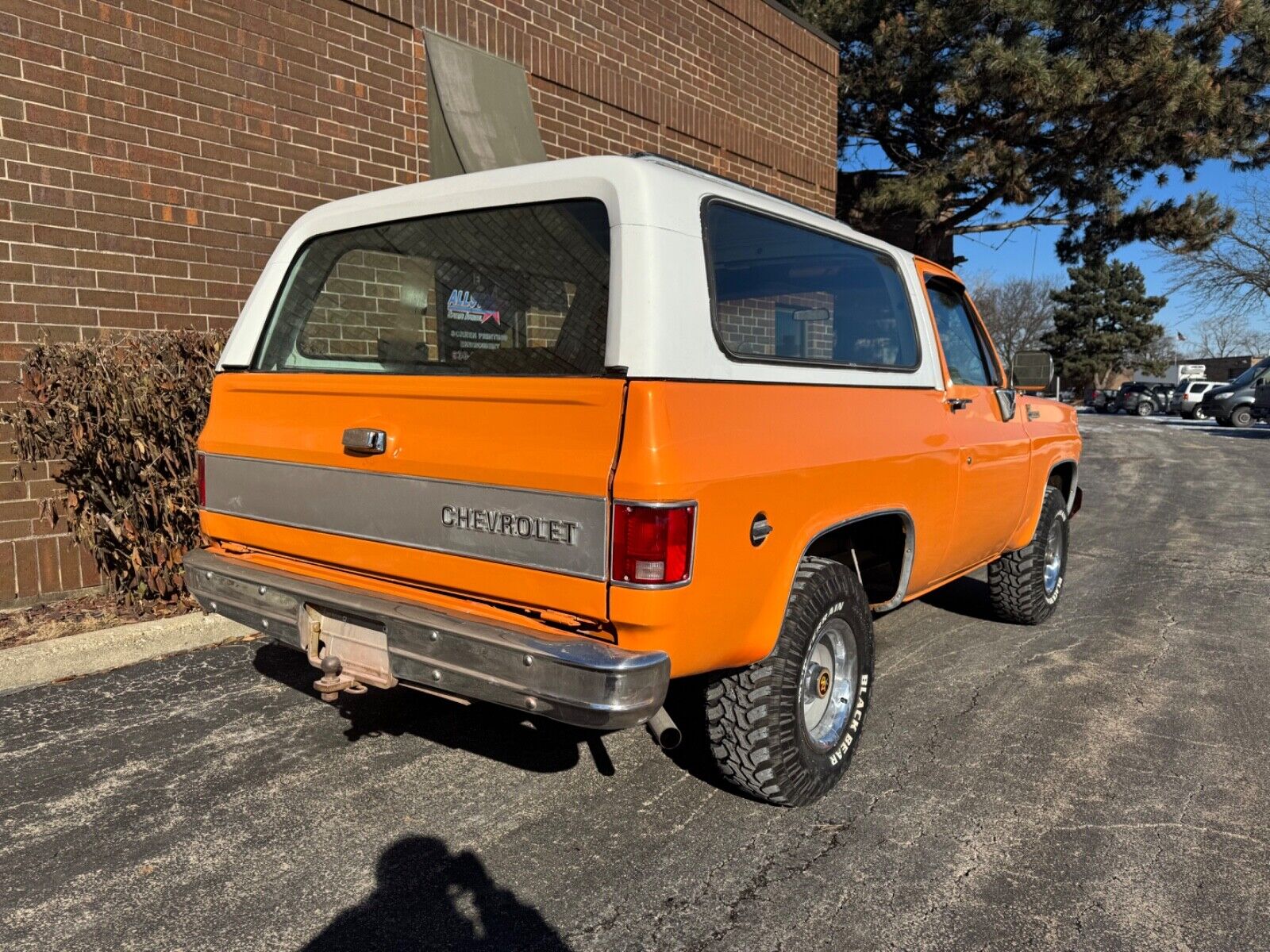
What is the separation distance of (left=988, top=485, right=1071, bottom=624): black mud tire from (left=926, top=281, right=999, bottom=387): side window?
1028 mm

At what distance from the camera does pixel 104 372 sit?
493 cm

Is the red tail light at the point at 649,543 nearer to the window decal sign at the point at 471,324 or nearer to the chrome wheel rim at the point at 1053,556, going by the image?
the window decal sign at the point at 471,324

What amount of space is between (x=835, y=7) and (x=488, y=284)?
49.7ft

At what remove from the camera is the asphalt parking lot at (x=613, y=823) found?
8.44 ft

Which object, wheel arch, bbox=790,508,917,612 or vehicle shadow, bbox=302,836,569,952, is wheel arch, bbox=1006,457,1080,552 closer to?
wheel arch, bbox=790,508,917,612

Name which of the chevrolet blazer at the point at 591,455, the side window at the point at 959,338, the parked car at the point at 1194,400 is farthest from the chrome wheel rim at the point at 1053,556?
the parked car at the point at 1194,400

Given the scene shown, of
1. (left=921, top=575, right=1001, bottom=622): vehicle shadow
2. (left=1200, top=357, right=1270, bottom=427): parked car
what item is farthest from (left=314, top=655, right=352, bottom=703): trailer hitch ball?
(left=1200, top=357, right=1270, bottom=427): parked car

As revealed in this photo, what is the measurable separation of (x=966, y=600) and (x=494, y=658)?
173 inches

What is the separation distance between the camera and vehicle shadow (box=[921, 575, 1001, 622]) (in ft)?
19.0

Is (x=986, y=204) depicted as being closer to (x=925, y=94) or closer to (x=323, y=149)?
(x=925, y=94)

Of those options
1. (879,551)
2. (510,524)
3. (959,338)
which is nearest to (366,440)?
(510,524)

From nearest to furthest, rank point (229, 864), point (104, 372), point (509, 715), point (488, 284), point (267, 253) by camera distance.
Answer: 1. point (229, 864)
2. point (488, 284)
3. point (509, 715)
4. point (104, 372)
5. point (267, 253)

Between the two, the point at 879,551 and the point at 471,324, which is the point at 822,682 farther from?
the point at 471,324

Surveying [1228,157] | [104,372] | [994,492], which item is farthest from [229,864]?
[1228,157]
